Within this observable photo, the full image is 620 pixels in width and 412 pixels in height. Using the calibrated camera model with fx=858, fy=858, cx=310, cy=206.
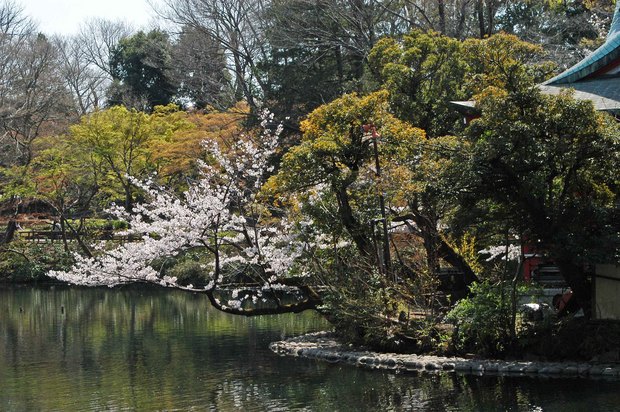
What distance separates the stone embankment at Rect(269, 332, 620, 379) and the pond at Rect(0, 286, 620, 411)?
271 millimetres

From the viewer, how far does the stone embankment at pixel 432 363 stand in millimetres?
12984

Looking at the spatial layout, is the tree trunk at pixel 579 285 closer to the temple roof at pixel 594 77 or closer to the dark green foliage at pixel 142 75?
the temple roof at pixel 594 77

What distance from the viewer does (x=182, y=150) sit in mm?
32844

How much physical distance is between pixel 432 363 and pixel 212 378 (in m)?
3.74

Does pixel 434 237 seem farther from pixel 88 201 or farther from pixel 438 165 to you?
pixel 88 201

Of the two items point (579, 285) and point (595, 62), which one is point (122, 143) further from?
point (579, 285)

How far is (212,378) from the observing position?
48.1 ft

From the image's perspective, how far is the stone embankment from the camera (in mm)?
12984

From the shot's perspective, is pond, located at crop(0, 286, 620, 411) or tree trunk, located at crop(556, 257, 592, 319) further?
tree trunk, located at crop(556, 257, 592, 319)

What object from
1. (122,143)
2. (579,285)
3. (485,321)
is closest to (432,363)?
(485,321)

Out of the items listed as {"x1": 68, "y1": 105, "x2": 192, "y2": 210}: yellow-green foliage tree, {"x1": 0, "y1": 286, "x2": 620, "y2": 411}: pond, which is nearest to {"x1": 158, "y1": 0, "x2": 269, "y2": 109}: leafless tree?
{"x1": 68, "y1": 105, "x2": 192, "y2": 210}: yellow-green foliage tree

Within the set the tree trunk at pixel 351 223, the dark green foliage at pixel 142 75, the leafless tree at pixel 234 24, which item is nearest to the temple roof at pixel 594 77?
the tree trunk at pixel 351 223

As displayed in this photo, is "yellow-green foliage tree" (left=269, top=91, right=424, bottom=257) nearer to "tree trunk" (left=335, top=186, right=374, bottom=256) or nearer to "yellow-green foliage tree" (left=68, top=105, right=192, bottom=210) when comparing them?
"tree trunk" (left=335, top=186, right=374, bottom=256)

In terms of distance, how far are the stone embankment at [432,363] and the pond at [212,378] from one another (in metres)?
0.27
